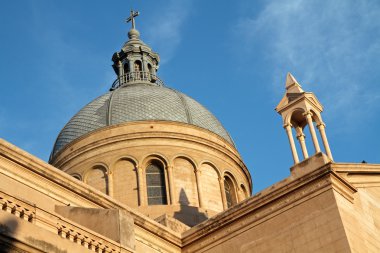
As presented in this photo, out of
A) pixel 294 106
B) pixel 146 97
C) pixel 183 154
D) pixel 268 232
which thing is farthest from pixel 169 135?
pixel 268 232

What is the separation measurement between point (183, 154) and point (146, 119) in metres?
2.60

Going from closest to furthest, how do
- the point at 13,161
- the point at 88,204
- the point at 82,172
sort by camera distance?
the point at 13,161 < the point at 88,204 < the point at 82,172

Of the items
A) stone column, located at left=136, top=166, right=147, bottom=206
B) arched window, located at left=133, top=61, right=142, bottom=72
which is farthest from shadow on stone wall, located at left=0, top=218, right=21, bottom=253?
arched window, located at left=133, top=61, right=142, bottom=72

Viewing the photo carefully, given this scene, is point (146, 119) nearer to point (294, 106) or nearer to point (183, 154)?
point (183, 154)

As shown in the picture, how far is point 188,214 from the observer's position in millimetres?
27344

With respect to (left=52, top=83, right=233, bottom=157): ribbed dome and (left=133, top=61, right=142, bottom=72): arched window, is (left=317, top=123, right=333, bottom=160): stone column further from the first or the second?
(left=133, top=61, right=142, bottom=72): arched window

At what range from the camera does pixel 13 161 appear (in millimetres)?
17141

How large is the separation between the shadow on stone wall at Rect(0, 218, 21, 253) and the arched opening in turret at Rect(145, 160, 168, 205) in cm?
1699

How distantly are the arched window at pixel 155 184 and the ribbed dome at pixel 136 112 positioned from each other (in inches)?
106

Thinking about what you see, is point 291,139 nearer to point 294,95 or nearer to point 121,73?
point 294,95

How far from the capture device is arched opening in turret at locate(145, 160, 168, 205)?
28312 millimetres

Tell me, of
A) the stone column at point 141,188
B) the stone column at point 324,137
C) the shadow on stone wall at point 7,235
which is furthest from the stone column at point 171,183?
the shadow on stone wall at point 7,235

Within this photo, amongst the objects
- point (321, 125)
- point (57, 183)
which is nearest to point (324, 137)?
point (321, 125)

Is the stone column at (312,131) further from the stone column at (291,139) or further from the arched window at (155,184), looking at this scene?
the arched window at (155,184)
